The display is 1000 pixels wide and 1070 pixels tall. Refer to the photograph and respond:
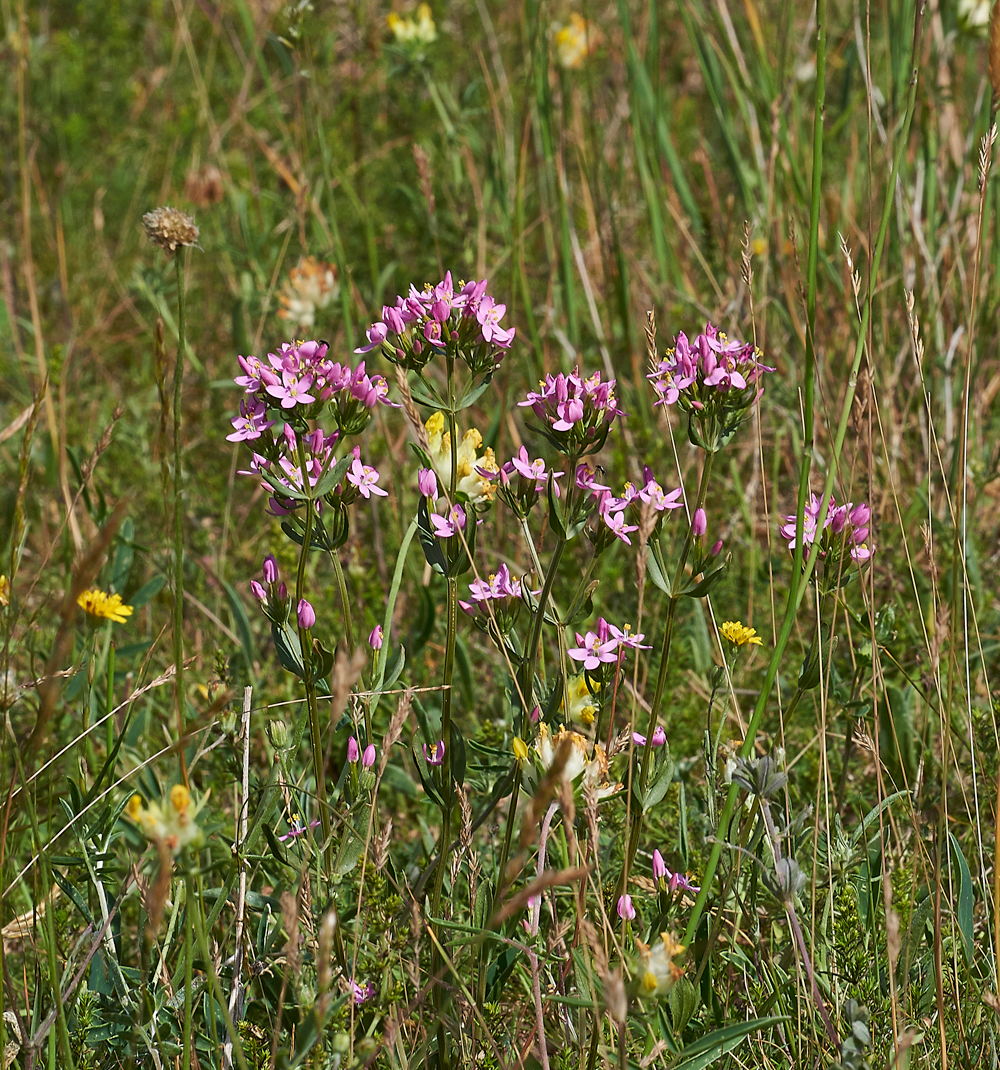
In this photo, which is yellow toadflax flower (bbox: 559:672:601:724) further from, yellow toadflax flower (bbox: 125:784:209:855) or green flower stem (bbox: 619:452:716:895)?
yellow toadflax flower (bbox: 125:784:209:855)

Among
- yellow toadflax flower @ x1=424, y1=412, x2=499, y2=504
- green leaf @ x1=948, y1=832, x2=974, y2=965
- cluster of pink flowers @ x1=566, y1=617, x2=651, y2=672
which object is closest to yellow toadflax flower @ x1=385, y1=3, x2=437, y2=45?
yellow toadflax flower @ x1=424, y1=412, x2=499, y2=504

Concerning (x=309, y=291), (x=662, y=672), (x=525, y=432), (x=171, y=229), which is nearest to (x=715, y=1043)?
(x=662, y=672)

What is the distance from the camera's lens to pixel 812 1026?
3.92 feet

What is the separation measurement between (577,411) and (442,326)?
20 cm

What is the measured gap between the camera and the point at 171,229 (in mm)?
1194

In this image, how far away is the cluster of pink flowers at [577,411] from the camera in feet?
4.14

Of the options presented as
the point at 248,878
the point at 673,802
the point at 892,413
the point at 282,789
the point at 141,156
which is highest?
the point at 141,156

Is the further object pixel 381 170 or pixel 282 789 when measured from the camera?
pixel 381 170

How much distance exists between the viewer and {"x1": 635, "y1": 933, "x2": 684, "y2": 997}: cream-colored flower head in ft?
3.54

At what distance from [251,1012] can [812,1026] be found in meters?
0.74

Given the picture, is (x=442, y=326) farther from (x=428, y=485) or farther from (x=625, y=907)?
(x=625, y=907)

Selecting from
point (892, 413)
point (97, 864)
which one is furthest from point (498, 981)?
point (892, 413)

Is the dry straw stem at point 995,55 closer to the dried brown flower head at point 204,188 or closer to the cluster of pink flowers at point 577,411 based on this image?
the cluster of pink flowers at point 577,411

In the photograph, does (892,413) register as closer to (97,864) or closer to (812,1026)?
(812,1026)
